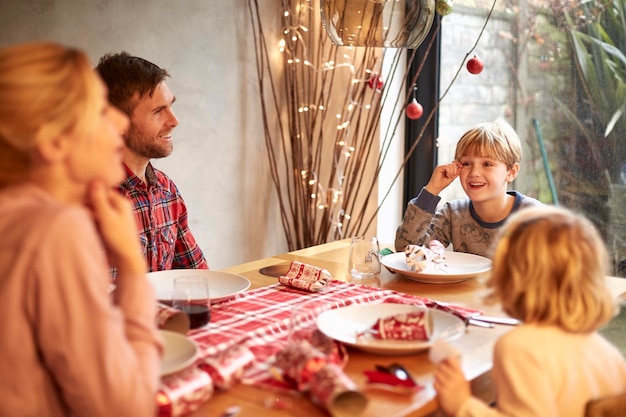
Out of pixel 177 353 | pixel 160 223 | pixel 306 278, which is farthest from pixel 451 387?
pixel 160 223

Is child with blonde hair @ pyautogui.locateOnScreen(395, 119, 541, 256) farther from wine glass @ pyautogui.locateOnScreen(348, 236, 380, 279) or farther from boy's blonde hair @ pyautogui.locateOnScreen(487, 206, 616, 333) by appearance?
boy's blonde hair @ pyautogui.locateOnScreen(487, 206, 616, 333)

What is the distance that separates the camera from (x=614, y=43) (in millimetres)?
3262

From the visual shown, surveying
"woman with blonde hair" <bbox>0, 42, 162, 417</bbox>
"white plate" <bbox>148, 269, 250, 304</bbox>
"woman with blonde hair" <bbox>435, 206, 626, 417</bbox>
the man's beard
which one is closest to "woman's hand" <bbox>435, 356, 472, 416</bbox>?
"woman with blonde hair" <bbox>435, 206, 626, 417</bbox>

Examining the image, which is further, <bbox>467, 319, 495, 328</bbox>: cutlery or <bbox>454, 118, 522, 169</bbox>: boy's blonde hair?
<bbox>454, 118, 522, 169</bbox>: boy's blonde hair

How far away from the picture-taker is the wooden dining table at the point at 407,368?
1.31 meters

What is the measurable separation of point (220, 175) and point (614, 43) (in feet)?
6.22

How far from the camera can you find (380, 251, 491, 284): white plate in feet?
7.18

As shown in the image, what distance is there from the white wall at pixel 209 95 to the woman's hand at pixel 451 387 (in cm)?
226

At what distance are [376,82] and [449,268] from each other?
1.42 meters

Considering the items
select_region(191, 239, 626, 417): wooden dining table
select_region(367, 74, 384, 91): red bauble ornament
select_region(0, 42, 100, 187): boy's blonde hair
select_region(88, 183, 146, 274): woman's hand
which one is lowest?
select_region(191, 239, 626, 417): wooden dining table

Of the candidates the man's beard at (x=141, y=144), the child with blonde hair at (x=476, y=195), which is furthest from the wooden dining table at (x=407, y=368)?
the man's beard at (x=141, y=144)

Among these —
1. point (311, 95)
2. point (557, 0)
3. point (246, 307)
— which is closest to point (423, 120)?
point (311, 95)

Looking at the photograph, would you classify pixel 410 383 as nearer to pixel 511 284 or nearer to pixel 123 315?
pixel 511 284

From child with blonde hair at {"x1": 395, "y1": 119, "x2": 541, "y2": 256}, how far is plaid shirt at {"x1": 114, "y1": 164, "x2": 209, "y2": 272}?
0.74 m
